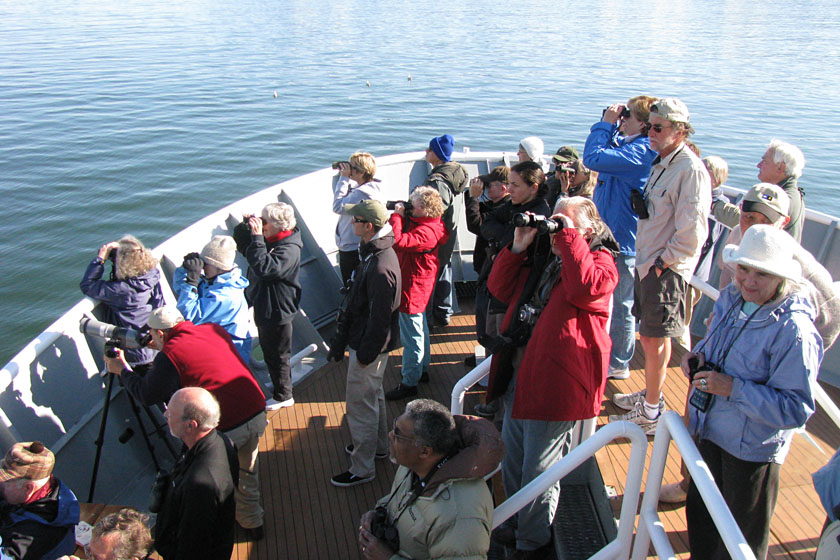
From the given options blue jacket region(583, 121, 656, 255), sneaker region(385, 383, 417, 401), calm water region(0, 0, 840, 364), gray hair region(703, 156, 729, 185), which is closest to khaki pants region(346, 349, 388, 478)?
sneaker region(385, 383, 417, 401)

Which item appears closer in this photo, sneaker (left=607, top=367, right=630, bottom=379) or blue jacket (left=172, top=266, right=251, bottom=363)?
blue jacket (left=172, top=266, right=251, bottom=363)

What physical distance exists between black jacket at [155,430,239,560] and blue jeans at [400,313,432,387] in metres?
1.88

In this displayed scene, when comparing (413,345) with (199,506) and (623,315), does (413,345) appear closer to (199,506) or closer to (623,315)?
(623,315)

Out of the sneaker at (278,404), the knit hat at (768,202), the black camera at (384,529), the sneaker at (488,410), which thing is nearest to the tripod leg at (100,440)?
the sneaker at (278,404)

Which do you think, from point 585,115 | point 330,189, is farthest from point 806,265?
point 585,115

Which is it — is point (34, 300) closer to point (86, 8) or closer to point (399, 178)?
point (399, 178)

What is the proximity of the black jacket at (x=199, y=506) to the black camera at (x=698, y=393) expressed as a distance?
1.98 meters

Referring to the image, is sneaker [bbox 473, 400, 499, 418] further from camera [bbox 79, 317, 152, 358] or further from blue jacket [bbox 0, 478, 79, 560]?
blue jacket [bbox 0, 478, 79, 560]

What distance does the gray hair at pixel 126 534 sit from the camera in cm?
259

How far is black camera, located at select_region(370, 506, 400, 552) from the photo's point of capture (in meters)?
2.39

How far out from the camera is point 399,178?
23.1 feet

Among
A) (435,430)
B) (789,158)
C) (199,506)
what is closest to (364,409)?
(199,506)

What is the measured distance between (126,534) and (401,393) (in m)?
2.42

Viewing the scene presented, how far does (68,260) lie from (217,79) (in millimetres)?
13991
